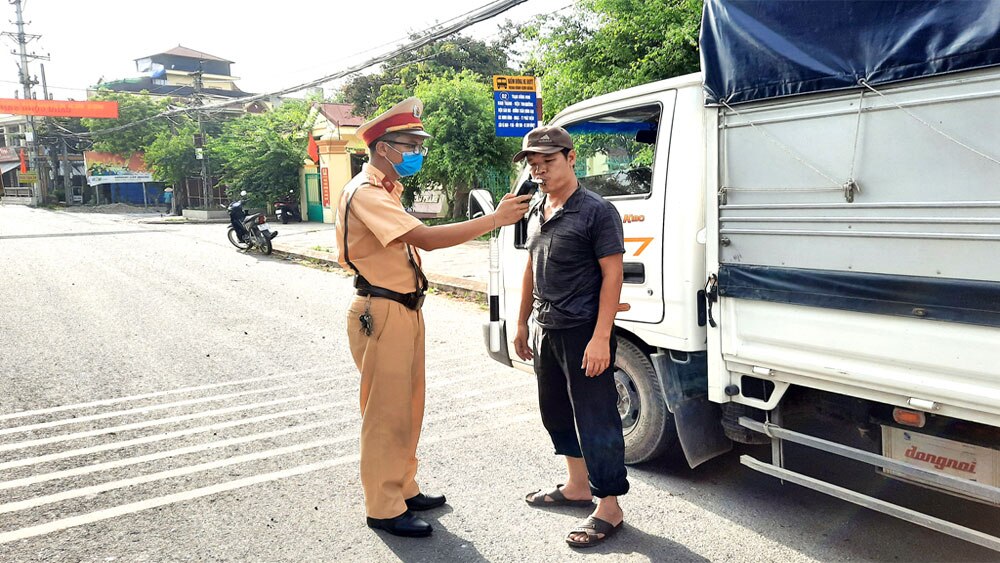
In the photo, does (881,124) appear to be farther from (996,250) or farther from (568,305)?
(568,305)

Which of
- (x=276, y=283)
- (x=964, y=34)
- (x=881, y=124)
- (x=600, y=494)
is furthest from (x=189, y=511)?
(x=276, y=283)

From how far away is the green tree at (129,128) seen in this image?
4534 cm

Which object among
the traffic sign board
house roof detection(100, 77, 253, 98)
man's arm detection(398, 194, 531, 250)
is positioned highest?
house roof detection(100, 77, 253, 98)

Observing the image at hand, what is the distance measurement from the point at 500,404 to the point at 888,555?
2719 millimetres

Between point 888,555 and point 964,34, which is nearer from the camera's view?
point 964,34

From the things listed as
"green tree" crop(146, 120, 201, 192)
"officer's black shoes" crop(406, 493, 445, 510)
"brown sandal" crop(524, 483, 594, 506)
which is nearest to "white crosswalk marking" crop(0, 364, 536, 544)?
"officer's black shoes" crop(406, 493, 445, 510)

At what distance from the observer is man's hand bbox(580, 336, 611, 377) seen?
2941mm

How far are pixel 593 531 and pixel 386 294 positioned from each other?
1396 millimetres

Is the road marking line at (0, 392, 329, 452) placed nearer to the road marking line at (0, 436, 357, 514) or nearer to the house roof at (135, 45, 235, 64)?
the road marking line at (0, 436, 357, 514)

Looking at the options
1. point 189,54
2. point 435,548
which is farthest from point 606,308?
point 189,54

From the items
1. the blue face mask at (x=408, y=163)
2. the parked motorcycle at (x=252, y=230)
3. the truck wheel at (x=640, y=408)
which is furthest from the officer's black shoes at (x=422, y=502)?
the parked motorcycle at (x=252, y=230)

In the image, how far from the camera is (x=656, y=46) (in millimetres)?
10391

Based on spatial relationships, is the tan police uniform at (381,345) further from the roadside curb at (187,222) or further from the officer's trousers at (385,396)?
the roadside curb at (187,222)

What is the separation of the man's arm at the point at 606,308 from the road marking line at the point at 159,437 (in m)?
2.80
